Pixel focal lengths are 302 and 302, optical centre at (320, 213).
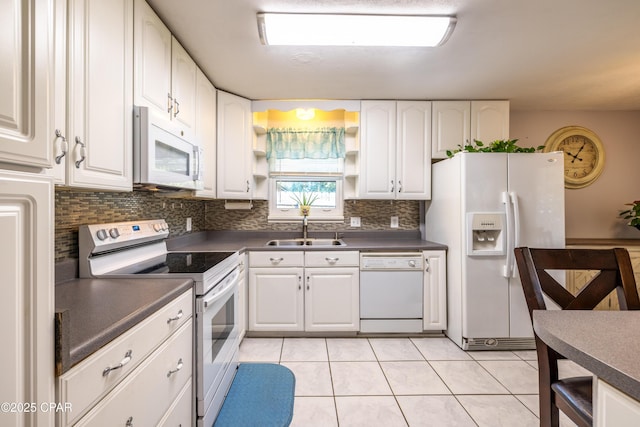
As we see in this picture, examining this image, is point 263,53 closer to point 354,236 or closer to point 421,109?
point 421,109

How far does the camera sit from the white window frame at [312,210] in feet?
10.7

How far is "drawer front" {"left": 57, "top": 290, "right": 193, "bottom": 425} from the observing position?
2.27ft

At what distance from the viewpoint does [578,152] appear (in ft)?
10.9

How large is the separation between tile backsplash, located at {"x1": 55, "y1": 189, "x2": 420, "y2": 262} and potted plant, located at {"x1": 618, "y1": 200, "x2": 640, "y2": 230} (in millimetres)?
2100

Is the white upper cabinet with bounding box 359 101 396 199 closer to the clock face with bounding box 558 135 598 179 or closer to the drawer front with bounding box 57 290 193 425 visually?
the clock face with bounding box 558 135 598 179

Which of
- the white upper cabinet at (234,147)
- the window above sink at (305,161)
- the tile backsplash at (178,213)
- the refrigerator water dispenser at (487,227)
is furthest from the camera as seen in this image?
the window above sink at (305,161)

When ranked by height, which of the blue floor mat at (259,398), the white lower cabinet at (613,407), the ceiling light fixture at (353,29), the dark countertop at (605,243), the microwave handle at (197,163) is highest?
the ceiling light fixture at (353,29)

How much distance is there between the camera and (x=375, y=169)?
2.97 metres

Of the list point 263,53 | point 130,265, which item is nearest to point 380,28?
point 263,53

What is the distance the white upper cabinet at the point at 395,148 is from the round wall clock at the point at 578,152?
1.53 m

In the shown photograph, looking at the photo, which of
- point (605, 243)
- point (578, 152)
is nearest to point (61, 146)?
point (605, 243)

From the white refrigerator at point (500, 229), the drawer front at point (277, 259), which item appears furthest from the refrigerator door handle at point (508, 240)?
the drawer front at point (277, 259)

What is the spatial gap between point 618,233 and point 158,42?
4595 mm

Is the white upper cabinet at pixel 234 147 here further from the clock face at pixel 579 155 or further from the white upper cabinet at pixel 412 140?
the clock face at pixel 579 155
